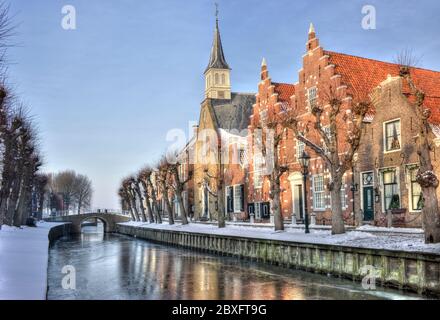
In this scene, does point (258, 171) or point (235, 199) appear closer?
point (258, 171)

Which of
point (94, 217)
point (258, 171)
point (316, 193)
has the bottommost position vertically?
point (94, 217)

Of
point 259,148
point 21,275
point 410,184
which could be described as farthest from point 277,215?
point 21,275

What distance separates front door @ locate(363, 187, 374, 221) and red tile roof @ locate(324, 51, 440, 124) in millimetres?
7568

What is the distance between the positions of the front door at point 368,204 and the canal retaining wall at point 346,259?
27.6ft

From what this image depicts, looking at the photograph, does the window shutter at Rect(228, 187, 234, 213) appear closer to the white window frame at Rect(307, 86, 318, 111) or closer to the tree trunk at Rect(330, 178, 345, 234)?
the white window frame at Rect(307, 86, 318, 111)

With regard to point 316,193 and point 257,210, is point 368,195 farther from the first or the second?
point 257,210

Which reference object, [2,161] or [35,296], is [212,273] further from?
[2,161]

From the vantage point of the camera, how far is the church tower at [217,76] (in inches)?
3108

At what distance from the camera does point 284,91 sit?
Result: 4556 cm

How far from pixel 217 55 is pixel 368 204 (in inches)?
2217

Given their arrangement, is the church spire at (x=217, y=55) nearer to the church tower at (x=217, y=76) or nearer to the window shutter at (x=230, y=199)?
the church tower at (x=217, y=76)

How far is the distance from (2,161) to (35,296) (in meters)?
21.4

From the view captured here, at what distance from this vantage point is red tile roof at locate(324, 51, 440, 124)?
113 ft
